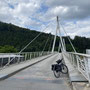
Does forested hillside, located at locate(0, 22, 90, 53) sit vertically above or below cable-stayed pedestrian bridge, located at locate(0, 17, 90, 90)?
above

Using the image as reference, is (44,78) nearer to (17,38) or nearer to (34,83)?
(34,83)

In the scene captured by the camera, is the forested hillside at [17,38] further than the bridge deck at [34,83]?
Yes

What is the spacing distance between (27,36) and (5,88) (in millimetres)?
64815

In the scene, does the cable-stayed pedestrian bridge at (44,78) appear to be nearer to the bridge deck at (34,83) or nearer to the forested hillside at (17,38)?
the bridge deck at (34,83)

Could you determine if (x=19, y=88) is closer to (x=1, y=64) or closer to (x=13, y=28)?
(x=1, y=64)

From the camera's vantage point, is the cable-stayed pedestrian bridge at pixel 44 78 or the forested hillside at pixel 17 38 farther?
the forested hillside at pixel 17 38

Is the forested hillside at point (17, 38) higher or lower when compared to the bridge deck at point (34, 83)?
higher

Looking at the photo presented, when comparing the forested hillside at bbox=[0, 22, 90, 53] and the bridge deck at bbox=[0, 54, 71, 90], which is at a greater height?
the forested hillside at bbox=[0, 22, 90, 53]

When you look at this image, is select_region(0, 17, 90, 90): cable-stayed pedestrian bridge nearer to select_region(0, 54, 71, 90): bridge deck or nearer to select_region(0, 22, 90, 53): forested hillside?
select_region(0, 54, 71, 90): bridge deck

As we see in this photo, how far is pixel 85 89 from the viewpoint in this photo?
423cm

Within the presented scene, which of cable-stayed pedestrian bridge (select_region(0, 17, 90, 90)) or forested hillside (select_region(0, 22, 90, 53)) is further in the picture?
forested hillside (select_region(0, 22, 90, 53))

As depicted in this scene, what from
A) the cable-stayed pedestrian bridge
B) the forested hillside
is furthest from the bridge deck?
the forested hillside

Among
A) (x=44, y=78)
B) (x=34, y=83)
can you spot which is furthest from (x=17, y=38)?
(x=34, y=83)

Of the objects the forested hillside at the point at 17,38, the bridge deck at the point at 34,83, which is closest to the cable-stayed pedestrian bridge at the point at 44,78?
the bridge deck at the point at 34,83
